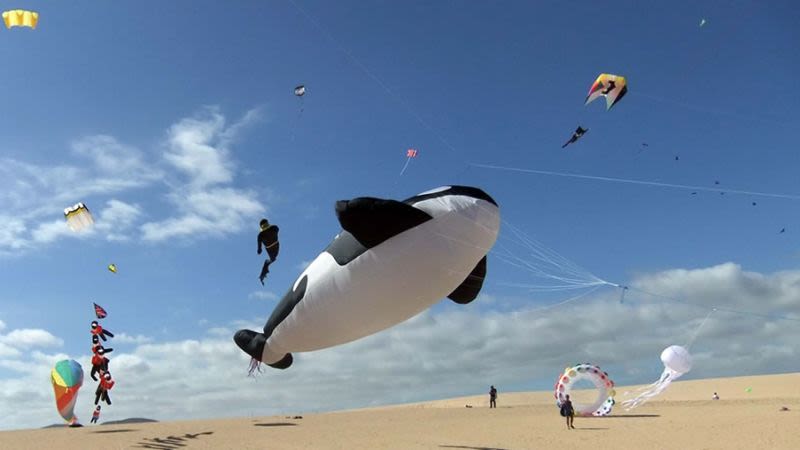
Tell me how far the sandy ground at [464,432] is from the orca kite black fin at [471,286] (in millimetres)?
7713

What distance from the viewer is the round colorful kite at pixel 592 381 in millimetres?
29031

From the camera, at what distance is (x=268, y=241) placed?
1521cm

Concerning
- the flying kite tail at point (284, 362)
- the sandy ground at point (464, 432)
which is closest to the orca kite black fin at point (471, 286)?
the flying kite tail at point (284, 362)

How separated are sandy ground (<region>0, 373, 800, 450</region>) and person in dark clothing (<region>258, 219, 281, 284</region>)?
8.58 meters

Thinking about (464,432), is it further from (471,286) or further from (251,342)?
(251,342)

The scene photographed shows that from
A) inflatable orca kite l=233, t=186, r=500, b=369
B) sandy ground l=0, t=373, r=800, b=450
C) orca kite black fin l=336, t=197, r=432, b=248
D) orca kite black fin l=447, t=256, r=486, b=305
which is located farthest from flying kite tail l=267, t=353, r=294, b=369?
sandy ground l=0, t=373, r=800, b=450

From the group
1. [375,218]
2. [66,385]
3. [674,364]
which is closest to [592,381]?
[674,364]

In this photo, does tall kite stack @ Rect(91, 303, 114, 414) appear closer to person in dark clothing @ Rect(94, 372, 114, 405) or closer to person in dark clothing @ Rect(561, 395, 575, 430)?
person in dark clothing @ Rect(94, 372, 114, 405)

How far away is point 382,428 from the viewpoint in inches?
1049

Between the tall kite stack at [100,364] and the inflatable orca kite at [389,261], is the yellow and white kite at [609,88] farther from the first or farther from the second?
the tall kite stack at [100,364]

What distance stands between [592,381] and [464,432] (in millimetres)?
8090

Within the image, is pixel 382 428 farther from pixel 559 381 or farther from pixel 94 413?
pixel 94 413

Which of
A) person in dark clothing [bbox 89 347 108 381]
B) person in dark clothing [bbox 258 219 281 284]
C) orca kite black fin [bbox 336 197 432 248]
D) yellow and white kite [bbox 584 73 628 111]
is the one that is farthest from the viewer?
person in dark clothing [bbox 89 347 108 381]

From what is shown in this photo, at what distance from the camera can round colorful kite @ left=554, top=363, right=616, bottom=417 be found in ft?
95.2
